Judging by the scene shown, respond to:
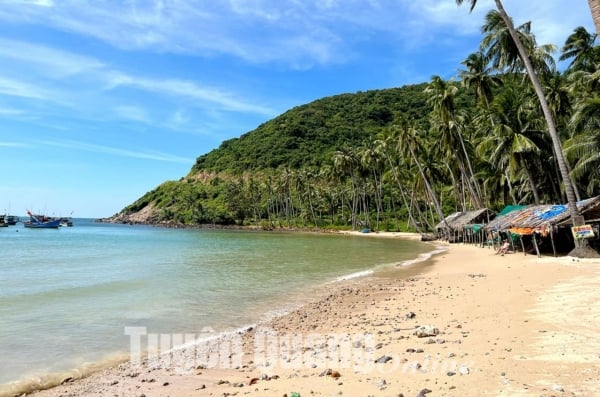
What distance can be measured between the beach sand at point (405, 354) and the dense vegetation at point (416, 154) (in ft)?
40.5

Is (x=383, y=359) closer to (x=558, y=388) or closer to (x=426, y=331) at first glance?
(x=426, y=331)

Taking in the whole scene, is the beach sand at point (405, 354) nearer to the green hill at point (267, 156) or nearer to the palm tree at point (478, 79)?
the palm tree at point (478, 79)

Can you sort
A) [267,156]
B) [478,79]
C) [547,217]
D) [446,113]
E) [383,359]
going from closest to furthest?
[383,359], [547,217], [478,79], [446,113], [267,156]

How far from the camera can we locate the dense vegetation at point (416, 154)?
28.8 metres

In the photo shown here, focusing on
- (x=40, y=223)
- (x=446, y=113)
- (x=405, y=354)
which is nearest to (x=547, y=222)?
(x=405, y=354)

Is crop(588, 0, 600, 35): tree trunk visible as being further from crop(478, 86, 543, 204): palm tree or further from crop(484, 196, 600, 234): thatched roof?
crop(478, 86, 543, 204): palm tree

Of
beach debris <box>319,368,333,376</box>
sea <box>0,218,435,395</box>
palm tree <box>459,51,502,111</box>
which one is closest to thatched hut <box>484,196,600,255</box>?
sea <box>0,218,435,395</box>

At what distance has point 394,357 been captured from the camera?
6.43 m

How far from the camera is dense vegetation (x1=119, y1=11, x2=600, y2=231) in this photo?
28.8 m

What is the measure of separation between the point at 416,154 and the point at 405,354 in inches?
1763

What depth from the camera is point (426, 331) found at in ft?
25.3

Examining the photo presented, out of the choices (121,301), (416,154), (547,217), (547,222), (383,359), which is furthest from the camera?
(416,154)

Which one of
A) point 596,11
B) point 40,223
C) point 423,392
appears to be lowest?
point 423,392

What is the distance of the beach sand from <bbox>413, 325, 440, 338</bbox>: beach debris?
2 centimetres
